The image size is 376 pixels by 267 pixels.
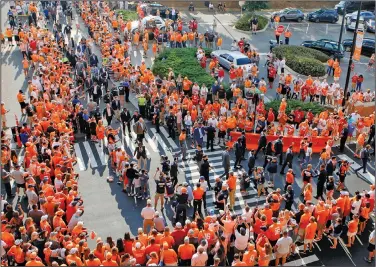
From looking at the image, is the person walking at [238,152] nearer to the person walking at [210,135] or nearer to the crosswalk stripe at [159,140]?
the person walking at [210,135]

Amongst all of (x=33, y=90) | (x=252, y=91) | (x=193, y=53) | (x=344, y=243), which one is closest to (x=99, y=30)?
(x=193, y=53)

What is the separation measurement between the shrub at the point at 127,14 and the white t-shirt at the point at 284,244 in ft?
95.8

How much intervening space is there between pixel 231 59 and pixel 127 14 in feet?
46.5

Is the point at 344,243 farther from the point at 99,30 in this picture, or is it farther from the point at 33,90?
the point at 99,30

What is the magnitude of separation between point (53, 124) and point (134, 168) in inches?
187

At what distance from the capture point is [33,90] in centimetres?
2309

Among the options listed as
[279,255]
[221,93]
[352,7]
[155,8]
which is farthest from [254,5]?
[279,255]

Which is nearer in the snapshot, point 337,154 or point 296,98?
point 337,154

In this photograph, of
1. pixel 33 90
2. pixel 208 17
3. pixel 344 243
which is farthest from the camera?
pixel 208 17

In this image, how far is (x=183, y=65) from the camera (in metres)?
29.2

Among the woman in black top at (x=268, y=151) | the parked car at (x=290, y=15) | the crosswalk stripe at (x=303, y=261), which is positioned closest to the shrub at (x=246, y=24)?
the parked car at (x=290, y=15)

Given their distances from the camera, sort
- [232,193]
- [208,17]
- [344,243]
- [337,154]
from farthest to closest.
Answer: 1. [208,17]
2. [337,154]
3. [232,193]
4. [344,243]

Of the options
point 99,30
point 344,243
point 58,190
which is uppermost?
point 99,30

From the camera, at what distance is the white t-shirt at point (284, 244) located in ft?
43.2
